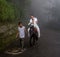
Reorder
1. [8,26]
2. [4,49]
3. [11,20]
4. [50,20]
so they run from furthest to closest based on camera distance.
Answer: [50,20], [11,20], [8,26], [4,49]

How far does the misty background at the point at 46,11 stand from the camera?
3883cm

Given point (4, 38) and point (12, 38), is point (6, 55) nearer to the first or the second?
point (4, 38)

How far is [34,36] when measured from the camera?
1797 cm

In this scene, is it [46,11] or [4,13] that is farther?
[46,11]

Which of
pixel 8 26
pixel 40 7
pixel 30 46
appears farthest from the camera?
pixel 40 7

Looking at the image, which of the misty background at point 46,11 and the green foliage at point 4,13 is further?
the misty background at point 46,11

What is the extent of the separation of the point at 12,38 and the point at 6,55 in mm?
4597

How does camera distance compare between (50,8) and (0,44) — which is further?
(50,8)

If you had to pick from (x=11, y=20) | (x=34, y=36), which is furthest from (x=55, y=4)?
(x=34, y=36)

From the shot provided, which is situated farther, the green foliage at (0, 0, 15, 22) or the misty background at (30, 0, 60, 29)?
the misty background at (30, 0, 60, 29)

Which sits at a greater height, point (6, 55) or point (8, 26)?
point (8, 26)

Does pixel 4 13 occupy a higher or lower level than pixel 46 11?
higher

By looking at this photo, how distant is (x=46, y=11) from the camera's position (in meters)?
44.1

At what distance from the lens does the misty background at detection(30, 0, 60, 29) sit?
3883 centimetres
